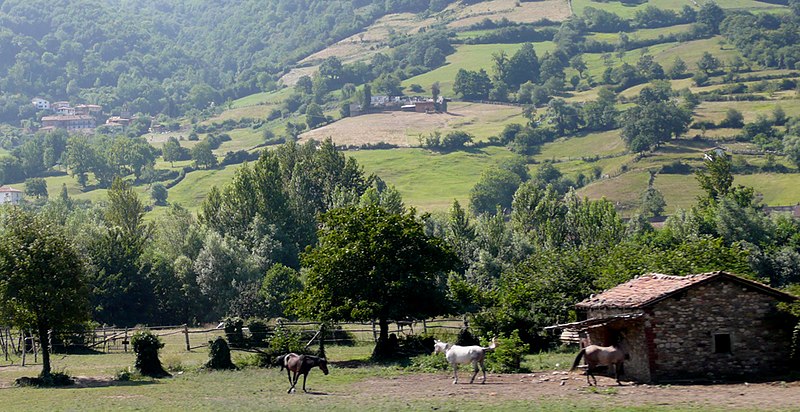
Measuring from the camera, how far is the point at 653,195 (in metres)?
144

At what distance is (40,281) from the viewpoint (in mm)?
42188

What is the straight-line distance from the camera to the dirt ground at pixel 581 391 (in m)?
29.9

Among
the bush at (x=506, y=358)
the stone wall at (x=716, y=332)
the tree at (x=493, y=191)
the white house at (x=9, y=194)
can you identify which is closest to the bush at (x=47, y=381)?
the bush at (x=506, y=358)

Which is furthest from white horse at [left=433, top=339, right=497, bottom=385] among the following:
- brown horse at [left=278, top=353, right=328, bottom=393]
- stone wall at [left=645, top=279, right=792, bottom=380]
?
stone wall at [left=645, top=279, right=792, bottom=380]

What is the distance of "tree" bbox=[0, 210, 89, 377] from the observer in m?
42.0

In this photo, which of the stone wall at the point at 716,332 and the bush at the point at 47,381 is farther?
the bush at the point at 47,381

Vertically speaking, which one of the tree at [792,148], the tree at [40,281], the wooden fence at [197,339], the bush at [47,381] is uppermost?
the tree at [792,148]

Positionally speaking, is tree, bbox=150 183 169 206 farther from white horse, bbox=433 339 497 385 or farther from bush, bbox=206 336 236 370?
white horse, bbox=433 339 497 385

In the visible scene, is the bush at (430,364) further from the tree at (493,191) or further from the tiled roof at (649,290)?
the tree at (493,191)

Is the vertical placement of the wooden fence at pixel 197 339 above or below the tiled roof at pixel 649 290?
below

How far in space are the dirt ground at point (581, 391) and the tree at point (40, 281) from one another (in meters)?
13.2

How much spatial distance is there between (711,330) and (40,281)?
2603 centimetres

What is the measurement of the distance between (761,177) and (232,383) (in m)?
126

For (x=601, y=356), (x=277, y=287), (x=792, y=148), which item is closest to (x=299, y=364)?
(x=601, y=356)
